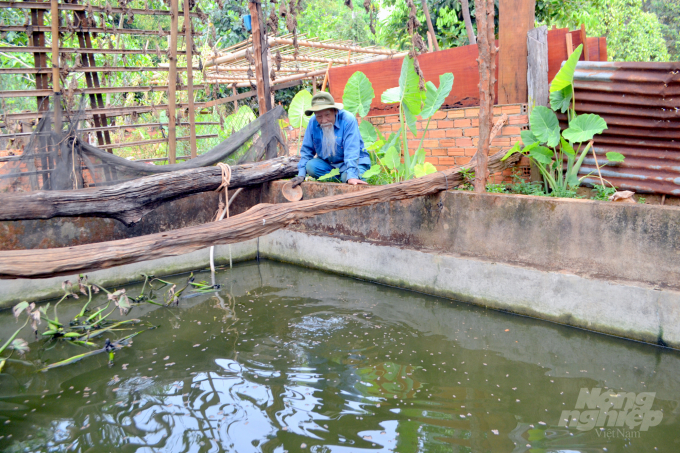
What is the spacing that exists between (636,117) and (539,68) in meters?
1.12

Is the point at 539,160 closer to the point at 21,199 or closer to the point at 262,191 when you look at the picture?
the point at 262,191

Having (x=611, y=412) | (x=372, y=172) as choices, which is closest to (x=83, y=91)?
(x=372, y=172)

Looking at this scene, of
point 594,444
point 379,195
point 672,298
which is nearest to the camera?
point 594,444

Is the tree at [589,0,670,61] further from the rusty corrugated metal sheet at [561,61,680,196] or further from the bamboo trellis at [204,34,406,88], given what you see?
the rusty corrugated metal sheet at [561,61,680,196]

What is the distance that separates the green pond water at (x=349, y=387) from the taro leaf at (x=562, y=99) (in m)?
2.19

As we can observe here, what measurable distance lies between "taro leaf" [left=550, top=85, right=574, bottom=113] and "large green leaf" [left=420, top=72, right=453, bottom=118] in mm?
1068

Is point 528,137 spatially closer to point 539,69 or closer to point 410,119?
point 539,69

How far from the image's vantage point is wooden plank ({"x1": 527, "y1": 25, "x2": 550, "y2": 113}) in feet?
16.5

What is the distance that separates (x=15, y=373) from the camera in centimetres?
337

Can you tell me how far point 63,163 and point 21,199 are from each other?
0.72m

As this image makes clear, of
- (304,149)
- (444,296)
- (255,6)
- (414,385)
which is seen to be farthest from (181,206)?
(414,385)

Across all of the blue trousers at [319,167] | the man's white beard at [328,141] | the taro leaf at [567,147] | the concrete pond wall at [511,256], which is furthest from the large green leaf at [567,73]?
the blue trousers at [319,167]

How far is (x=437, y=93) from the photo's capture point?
5.27m

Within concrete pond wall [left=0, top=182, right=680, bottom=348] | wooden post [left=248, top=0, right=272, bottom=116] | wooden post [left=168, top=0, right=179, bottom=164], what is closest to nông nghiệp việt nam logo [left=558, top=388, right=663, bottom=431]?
concrete pond wall [left=0, top=182, right=680, bottom=348]
